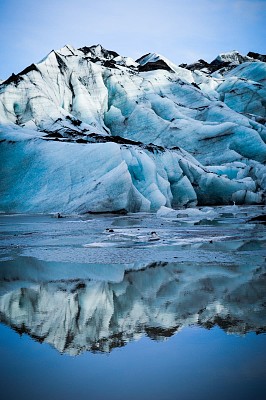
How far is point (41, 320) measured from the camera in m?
2.61

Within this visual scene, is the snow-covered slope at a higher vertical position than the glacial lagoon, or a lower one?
higher

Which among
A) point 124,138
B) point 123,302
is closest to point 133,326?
point 123,302

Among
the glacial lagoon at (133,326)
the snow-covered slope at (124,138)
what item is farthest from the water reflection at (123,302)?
the snow-covered slope at (124,138)

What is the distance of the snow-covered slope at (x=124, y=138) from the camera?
47.4 ft

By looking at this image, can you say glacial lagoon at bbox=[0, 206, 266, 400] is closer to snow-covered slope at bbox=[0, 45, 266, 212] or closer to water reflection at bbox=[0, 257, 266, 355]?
water reflection at bbox=[0, 257, 266, 355]

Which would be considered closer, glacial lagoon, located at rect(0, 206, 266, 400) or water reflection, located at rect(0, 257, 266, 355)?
glacial lagoon, located at rect(0, 206, 266, 400)

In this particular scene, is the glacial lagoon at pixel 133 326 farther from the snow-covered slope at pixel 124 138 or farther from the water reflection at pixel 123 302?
the snow-covered slope at pixel 124 138

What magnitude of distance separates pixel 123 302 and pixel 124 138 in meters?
19.6

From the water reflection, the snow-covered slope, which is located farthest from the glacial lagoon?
the snow-covered slope

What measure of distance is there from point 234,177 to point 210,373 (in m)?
20.0

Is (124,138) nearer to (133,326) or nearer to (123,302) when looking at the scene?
(123,302)

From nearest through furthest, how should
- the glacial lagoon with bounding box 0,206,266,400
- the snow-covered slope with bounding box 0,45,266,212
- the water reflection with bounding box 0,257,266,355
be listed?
the glacial lagoon with bounding box 0,206,266,400, the water reflection with bounding box 0,257,266,355, the snow-covered slope with bounding box 0,45,266,212

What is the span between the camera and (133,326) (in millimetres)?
2469

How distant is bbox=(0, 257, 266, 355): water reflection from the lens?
2389 millimetres
